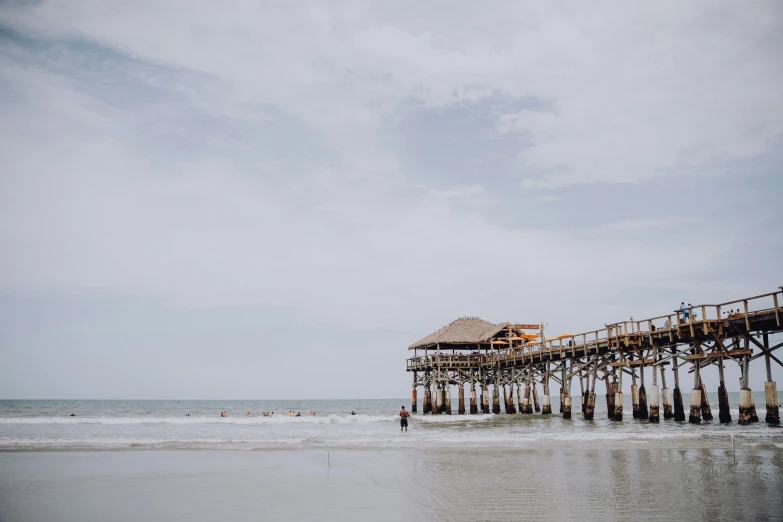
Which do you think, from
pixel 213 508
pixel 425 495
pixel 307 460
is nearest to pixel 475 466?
pixel 425 495

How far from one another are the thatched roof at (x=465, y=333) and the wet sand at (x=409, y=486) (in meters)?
24.7

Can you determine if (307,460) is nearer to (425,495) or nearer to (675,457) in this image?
(425,495)

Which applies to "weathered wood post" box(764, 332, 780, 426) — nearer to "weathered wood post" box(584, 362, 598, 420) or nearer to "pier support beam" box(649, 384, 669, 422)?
"pier support beam" box(649, 384, 669, 422)

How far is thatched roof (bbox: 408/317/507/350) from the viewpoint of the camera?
43188 mm

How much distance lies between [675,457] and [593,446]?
12.1 ft

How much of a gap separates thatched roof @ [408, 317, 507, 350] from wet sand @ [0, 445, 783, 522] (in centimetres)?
2468

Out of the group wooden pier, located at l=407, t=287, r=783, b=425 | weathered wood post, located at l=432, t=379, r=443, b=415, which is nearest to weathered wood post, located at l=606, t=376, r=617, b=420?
wooden pier, located at l=407, t=287, r=783, b=425

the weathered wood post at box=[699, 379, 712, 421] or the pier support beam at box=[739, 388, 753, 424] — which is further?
the weathered wood post at box=[699, 379, 712, 421]

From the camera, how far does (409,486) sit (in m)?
12.6

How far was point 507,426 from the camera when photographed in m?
31.0

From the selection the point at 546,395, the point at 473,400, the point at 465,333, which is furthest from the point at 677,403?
the point at 465,333

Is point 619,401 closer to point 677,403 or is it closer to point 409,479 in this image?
point 677,403

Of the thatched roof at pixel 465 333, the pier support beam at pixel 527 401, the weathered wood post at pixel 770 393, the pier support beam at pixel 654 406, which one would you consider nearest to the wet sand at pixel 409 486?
the weathered wood post at pixel 770 393

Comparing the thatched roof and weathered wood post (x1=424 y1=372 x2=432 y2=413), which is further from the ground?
the thatched roof
